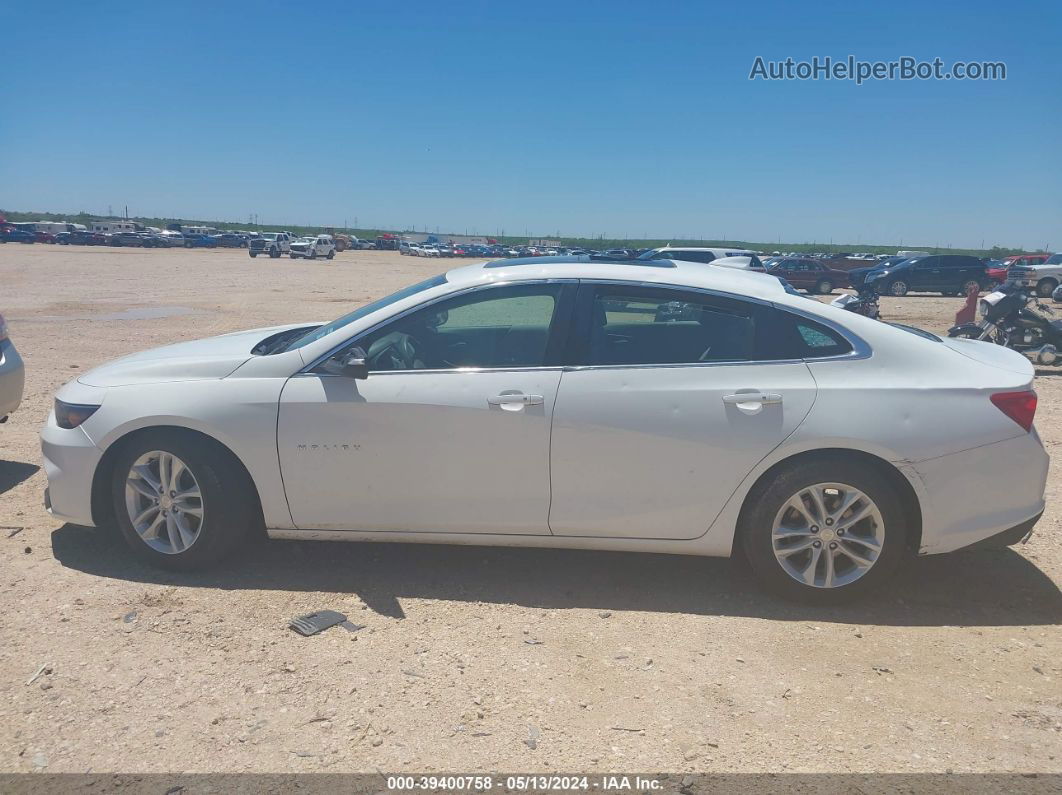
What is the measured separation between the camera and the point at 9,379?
6004 millimetres

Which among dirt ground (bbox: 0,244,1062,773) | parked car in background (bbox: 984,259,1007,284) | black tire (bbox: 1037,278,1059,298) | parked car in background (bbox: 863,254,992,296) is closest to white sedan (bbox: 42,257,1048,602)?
dirt ground (bbox: 0,244,1062,773)

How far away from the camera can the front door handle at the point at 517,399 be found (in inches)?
157

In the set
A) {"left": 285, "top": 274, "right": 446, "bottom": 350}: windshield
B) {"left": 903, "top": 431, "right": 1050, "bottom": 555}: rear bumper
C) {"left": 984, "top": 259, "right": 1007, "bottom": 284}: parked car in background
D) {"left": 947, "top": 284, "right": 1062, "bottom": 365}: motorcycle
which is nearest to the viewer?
{"left": 903, "top": 431, "right": 1050, "bottom": 555}: rear bumper

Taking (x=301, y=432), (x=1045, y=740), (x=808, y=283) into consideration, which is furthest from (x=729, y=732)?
(x=808, y=283)

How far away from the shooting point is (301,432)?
162 inches

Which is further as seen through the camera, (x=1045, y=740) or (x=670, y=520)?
(x=670, y=520)

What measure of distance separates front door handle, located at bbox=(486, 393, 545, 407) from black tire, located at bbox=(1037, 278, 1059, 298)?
3273 cm

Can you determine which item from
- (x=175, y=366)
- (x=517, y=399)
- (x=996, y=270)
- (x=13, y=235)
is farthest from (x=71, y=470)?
(x=13, y=235)

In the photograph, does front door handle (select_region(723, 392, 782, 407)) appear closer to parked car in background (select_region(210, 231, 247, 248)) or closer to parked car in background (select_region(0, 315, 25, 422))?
parked car in background (select_region(0, 315, 25, 422))

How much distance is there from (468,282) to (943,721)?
2.83m

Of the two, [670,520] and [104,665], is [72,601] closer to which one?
[104,665]

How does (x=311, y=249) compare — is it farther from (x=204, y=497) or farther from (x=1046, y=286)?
(x=204, y=497)

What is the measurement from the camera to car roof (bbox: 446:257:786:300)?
13.9 feet

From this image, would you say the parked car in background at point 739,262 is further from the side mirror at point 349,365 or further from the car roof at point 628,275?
the side mirror at point 349,365
